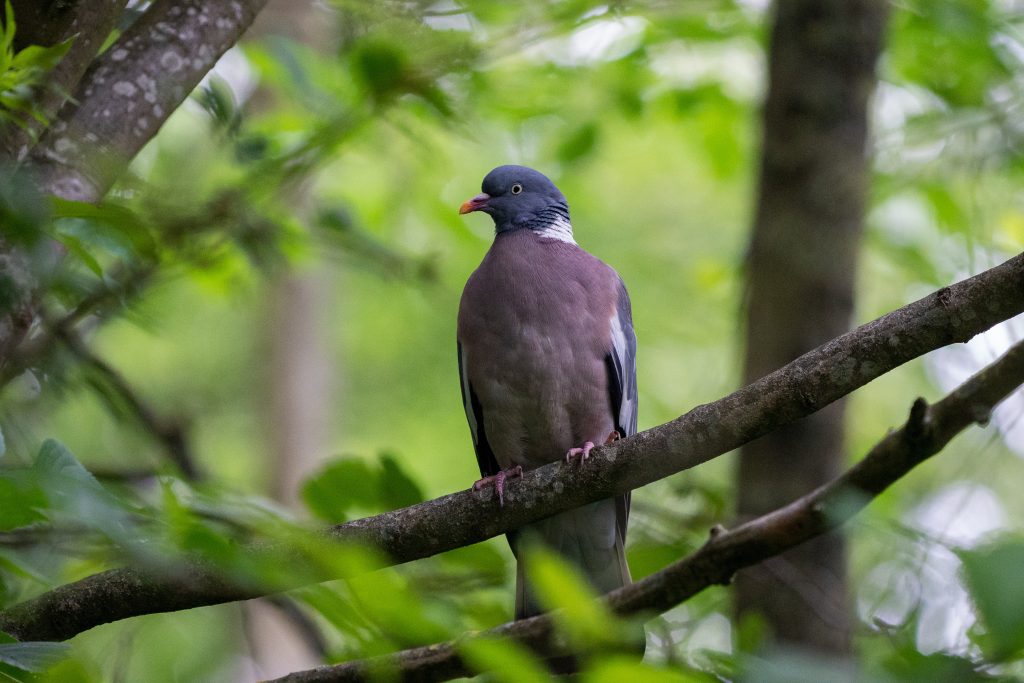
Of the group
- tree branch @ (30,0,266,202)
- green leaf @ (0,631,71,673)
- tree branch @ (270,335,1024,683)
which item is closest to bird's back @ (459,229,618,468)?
tree branch @ (270,335,1024,683)

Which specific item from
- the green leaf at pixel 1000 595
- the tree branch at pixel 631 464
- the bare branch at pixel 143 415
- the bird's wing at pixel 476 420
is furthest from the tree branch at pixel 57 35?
the green leaf at pixel 1000 595

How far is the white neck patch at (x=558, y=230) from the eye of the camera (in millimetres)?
4422

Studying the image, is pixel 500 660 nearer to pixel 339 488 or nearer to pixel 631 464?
pixel 631 464

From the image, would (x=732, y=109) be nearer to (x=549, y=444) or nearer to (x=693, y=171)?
(x=549, y=444)

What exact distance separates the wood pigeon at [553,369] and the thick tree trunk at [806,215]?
26.9 inches

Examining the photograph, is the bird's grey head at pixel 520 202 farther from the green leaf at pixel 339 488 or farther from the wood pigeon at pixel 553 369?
the green leaf at pixel 339 488

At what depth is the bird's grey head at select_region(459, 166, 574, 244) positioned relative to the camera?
4508mm

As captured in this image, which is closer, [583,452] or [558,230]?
[583,452]

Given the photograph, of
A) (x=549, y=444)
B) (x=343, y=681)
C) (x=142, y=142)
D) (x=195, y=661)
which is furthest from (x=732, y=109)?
(x=195, y=661)

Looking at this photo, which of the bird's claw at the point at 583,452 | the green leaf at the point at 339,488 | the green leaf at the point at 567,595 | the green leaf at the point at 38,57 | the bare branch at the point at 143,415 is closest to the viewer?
the green leaf at the point at 567,595

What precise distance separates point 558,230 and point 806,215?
1132mm

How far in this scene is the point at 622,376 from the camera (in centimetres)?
407

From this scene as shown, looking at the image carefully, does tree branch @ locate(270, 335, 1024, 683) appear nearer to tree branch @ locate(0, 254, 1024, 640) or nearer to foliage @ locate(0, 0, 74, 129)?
tree branch @ locate(0, 254, 1024, 640)

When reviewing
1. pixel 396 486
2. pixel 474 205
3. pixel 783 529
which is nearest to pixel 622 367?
pixel 474 205
